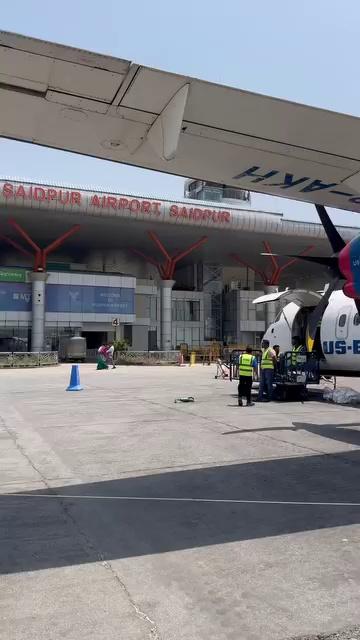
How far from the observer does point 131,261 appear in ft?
222

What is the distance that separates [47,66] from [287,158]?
11.6 feet

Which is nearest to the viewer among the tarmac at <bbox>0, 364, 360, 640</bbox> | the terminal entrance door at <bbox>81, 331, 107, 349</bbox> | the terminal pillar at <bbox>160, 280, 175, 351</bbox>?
the tarmac at <bbox>0, 364, 360, 640</bbox>

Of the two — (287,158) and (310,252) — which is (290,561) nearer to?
(287,158)

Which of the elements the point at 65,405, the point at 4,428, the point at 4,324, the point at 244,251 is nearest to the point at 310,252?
the point at 244,251

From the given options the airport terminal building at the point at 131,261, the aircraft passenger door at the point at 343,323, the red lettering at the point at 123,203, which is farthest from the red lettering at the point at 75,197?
the aircraft passenger door at the point at 343,323

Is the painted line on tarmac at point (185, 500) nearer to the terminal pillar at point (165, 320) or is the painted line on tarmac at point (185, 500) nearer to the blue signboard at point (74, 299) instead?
the blue signboard at point (74, 299)

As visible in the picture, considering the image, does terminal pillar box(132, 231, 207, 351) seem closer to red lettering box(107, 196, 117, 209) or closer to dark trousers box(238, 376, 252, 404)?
red lettering box(107, 196, 117, 209)

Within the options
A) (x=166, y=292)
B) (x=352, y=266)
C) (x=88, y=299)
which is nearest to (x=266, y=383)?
(x=352, y=266)

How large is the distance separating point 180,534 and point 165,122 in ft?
15.1

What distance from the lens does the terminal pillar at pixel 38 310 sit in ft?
168

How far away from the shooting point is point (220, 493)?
22.7 ft

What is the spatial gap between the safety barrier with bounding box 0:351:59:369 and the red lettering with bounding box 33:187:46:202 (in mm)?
13714

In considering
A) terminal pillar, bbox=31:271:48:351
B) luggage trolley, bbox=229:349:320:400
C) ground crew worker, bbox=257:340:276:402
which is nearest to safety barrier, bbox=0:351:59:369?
terminal pillar, bbox=31:271:48:351

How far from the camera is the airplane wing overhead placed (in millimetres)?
5348
